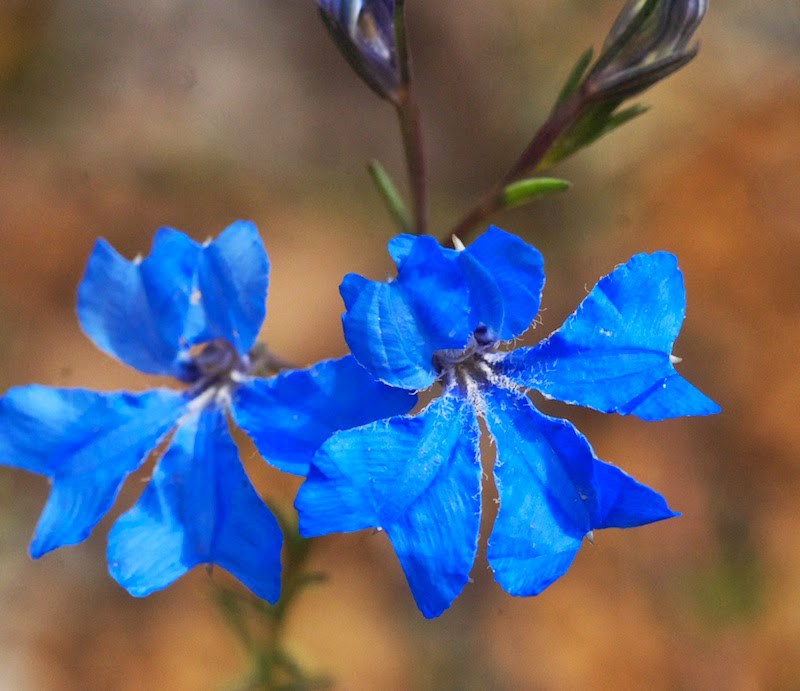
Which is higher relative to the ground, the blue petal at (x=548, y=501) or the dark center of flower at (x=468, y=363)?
the dark center of flower at (x=468, y=363)

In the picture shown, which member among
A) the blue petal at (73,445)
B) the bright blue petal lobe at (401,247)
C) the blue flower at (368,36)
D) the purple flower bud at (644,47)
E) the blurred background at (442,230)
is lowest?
the blurred background at (442,230)

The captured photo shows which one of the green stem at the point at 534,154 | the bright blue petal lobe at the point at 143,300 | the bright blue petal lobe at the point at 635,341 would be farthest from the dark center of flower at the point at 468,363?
the bright blue petal lobe at the point at 143,300

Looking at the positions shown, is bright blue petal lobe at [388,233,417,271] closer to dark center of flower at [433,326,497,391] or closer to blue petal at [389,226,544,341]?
blue petal at [389,226,544,341]

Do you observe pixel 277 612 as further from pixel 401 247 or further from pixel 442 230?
pixel 442 230

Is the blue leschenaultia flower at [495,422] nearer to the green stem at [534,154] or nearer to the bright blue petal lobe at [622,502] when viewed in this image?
the bright blue petal lobe at [622,502]

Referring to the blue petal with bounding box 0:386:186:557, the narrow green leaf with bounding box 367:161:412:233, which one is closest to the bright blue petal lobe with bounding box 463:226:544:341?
the narrow green leaf with bounding box 367:161:412:233

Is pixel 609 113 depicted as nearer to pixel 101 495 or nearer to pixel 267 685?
pixel 101 495
